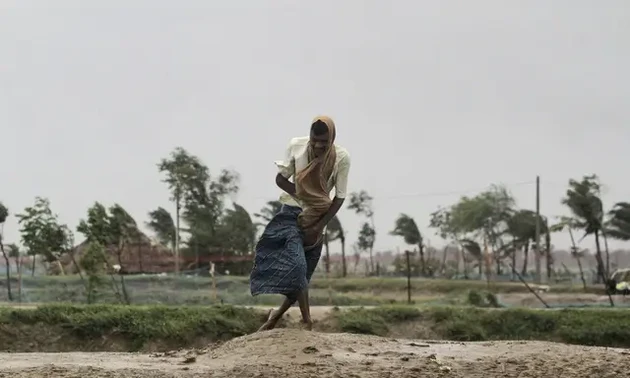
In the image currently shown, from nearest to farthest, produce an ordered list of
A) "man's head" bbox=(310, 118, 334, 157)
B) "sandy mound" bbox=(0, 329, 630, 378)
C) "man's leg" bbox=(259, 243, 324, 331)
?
"sandy mound" bbox=(0, 329, 630, 378), "man's head" bbox=(310, 118, 334, 157), "man's leg" bbox=(259, 243, 324, 331)

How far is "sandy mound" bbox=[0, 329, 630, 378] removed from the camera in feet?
17.1

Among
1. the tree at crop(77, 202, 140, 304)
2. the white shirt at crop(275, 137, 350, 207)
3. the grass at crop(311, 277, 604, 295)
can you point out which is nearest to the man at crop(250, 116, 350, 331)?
the white shirt at crop(275, 137, 350, 207)

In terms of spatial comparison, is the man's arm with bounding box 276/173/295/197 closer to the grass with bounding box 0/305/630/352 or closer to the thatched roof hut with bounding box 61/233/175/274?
the grass with bounding box 0/305/630/352

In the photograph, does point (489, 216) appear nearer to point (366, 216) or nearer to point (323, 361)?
point (366, 216)

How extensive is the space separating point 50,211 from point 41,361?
571 inches

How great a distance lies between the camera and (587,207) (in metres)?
31.2

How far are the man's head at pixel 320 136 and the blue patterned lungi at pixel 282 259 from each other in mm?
544

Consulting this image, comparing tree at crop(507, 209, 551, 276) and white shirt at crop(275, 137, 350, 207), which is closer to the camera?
white shirt at crop(275, 137, 350, 207)

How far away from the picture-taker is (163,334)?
10930mm

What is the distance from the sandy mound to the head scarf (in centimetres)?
95

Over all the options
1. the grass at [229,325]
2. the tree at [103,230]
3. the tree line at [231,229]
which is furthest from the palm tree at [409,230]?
the grass at [229,325]

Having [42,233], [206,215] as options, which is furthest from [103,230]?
[206,215]

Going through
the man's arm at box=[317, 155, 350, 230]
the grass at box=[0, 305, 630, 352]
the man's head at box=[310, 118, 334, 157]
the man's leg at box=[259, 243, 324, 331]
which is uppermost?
the man's head at box=[310, 118, 334, 157]

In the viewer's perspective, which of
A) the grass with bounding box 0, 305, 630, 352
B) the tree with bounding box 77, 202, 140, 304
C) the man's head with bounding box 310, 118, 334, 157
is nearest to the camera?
the man's head with bounding box 310, 118, 334, 157
